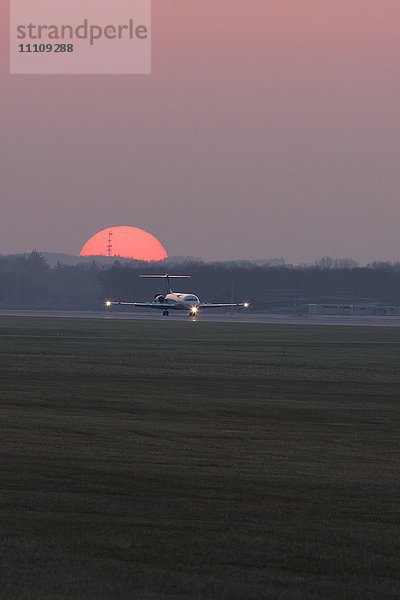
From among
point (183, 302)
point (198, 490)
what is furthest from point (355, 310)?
point (198, 490)

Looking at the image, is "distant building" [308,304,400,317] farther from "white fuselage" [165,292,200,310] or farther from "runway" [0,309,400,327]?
"white fuselage" [165,292,200,310]

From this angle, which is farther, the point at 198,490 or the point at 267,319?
the point at 267,319

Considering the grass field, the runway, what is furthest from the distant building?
the grass field

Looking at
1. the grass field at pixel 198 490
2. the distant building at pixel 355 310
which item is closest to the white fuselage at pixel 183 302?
the distant building at pixel 355 310

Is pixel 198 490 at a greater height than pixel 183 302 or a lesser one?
lesser

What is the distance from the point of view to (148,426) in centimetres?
2361

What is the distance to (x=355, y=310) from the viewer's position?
559ft

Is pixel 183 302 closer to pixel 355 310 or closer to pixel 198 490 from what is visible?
pixel 355 310

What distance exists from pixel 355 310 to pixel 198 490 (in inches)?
6192

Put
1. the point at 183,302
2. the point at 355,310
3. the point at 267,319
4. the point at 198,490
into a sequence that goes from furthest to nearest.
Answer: the point at 355,310 → the point at 183,302 → the point at 267,319 → the point at 198,490

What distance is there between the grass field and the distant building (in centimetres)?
12783

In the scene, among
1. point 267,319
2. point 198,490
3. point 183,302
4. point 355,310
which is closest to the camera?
point 198,490

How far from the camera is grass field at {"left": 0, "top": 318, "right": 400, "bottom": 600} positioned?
33.8 feet

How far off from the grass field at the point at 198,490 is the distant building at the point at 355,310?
12783cm
